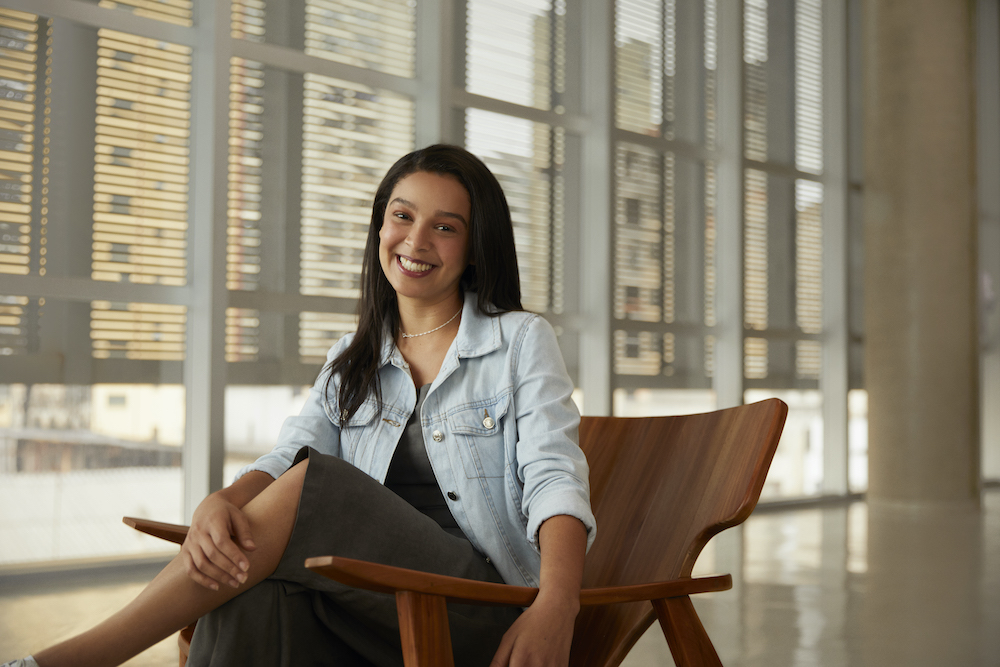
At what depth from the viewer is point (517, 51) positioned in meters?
5.08

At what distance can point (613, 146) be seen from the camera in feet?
17.4

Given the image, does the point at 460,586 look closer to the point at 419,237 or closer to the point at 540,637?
the point at 540,637

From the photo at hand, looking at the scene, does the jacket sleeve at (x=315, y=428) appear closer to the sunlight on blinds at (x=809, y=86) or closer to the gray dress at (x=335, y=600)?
the gray dress at (x=335, y=600)

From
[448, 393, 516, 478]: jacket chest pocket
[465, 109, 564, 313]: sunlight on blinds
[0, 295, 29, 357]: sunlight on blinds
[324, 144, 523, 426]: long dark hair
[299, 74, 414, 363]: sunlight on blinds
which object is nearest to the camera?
[448, 393, 516, 478]: jacket chest pocket

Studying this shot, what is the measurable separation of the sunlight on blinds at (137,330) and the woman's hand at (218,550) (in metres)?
2.75

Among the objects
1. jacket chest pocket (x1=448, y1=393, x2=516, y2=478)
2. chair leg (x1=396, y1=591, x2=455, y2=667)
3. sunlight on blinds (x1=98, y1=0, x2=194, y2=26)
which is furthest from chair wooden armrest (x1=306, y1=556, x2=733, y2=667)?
sunlight on blinds (x1=98, y1=0, x2=194, y2=26)

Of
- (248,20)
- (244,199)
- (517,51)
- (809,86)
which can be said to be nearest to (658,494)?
(244,199)

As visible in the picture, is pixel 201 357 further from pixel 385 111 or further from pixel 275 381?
pixel 385 111

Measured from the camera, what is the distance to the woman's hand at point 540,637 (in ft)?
3.67

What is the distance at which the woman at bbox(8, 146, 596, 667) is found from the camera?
1199mm

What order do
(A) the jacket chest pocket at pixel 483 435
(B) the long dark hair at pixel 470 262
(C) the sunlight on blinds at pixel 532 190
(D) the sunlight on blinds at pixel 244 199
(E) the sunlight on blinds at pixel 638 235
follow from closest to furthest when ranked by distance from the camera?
(A) the jacket chest pocket at pixel 483 435
(B) the long dark hair at pixel 470 262
(D) the sunlight on blinds at pixel 244 199
(C) the sunlight on blinds at pixel 532 190
(E) the sunlight on blinds at pixel 638 235

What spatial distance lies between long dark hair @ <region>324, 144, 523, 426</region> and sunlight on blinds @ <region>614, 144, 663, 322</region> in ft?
12.7

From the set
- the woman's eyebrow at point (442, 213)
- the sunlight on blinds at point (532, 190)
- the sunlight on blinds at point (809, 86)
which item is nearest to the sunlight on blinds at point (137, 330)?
the sunlight on blinds at point (532, 190)

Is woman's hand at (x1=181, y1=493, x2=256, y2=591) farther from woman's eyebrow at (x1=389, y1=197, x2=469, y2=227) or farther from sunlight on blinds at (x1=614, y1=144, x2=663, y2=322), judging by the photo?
sunlight on blinds at (x1=614, y1=144, x2=663, y2=322)
